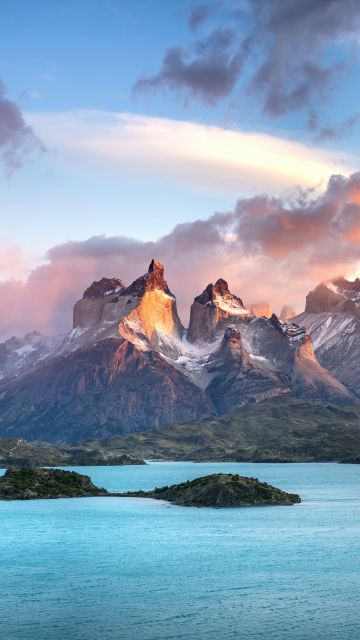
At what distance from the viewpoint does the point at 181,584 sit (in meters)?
126

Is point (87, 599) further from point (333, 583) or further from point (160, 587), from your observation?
point (333, 583)

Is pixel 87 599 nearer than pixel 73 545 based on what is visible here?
Yes

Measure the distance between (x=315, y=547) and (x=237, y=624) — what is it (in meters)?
70.3

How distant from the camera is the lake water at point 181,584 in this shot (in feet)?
323

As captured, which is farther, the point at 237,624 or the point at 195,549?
the point at 195,549

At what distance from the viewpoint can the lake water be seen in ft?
323

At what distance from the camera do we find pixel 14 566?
144750 mm

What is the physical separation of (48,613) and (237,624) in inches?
879

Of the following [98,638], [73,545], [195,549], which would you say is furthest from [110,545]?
[98,638]

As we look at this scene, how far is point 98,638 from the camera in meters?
94.2

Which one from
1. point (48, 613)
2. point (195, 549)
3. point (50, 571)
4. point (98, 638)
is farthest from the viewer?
point (195, 549)

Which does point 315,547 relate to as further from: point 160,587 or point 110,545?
point 160,587

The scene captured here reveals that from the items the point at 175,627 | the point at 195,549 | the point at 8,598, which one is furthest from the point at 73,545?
the point at 175,627

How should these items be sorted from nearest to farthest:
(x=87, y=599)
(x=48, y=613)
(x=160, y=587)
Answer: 1. (x=48, y=613)
2. (x=87, y=599)
3. (x=160, y=587)
